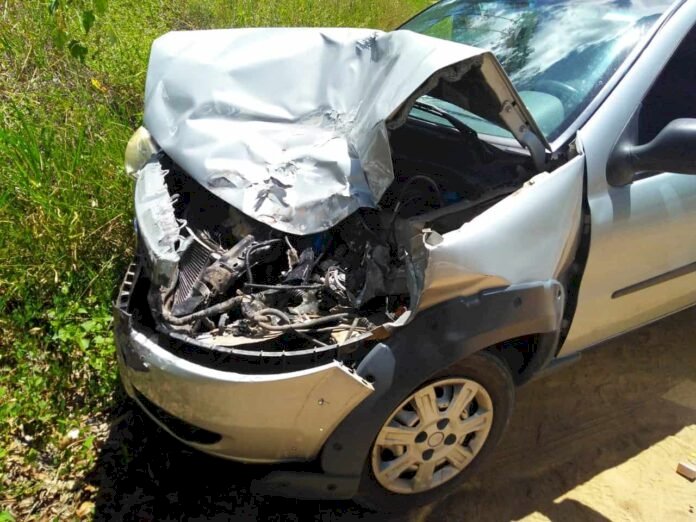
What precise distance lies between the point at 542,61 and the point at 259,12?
160 inches

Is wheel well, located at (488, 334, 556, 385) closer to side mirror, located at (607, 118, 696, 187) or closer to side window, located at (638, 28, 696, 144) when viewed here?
side mirror, located at (607, 118, 696, 187)

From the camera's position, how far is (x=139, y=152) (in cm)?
275

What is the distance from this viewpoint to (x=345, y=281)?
2.15 meters

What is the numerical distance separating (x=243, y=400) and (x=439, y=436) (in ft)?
2.49

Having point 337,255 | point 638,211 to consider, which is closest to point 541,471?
point 638,211

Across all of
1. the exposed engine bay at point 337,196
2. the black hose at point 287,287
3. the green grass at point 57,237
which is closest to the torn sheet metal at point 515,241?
the exposed engine bay at point 337,196

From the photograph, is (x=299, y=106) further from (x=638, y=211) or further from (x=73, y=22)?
(x=73, y=22)

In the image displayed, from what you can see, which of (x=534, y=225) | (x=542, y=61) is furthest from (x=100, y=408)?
(x=542, y=61)

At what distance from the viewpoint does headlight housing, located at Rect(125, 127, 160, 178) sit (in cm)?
272

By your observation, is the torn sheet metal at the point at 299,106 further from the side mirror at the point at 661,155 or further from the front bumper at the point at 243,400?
the front bumper at the point at 243,400

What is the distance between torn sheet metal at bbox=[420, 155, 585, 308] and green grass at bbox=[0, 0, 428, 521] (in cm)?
164

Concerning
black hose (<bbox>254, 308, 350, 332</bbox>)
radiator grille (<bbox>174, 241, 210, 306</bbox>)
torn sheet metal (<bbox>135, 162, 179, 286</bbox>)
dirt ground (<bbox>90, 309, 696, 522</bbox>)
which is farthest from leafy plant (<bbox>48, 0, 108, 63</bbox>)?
dirt ground (<bbox>90, 309, 696, 522</bbox>)

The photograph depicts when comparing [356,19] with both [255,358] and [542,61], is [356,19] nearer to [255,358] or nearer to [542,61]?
[542,61]

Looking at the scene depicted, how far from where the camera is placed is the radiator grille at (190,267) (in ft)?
6.88
